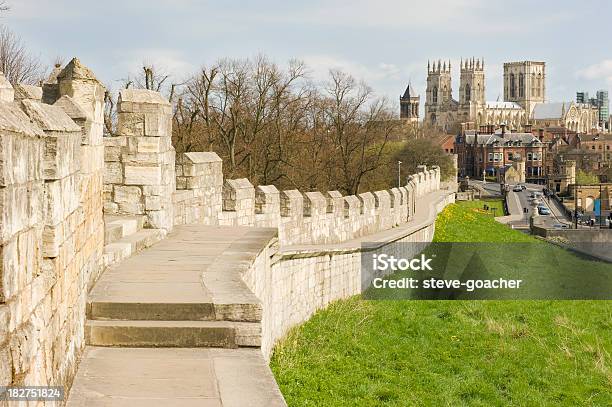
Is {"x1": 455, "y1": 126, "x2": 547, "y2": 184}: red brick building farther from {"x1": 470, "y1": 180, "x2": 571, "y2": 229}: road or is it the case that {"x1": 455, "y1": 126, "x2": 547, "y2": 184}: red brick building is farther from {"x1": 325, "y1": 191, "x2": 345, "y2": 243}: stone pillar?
{"x1": 325, "y1": 191, "x2": 345, "y2": 243}: stone pillar

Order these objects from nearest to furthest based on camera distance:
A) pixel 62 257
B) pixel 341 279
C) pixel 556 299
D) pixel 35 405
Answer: pixel 35 405, pixel 62 257, pixel 341 279, pixel 556 299

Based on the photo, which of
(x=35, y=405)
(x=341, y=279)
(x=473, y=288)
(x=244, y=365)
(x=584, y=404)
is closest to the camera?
(x=35, y=405)

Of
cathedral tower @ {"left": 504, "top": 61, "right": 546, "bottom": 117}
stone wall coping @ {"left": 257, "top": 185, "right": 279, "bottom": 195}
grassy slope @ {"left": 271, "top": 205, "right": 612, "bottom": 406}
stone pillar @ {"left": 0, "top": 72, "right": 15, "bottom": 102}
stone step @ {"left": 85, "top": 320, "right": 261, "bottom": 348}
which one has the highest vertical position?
cathedral tower @ {"left": 504, "top": 61, "right": 546, "bottom": 117}

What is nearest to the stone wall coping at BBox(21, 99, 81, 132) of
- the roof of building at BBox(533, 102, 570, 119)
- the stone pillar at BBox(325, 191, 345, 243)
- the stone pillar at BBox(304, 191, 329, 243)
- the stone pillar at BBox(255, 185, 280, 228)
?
the stone pillar at BBox(255, 185, 280, 228)

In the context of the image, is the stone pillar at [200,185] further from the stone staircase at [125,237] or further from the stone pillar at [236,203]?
the stone staircase at [125,237]

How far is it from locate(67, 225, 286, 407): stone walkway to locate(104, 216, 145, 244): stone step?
0.65 meters

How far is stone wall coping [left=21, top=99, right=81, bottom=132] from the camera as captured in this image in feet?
14.4

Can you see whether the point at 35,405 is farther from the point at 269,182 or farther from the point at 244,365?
the point at 269,182

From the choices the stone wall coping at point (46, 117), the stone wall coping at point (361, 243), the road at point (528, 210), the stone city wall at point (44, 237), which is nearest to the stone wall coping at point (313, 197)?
the stone wall coping at point (361, 243)

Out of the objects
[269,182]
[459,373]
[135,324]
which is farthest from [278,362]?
[269,182]

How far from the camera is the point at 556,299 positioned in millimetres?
18062

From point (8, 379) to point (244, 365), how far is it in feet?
6.47

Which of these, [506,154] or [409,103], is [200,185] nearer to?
[506,154]

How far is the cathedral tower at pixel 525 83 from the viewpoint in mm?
191500
